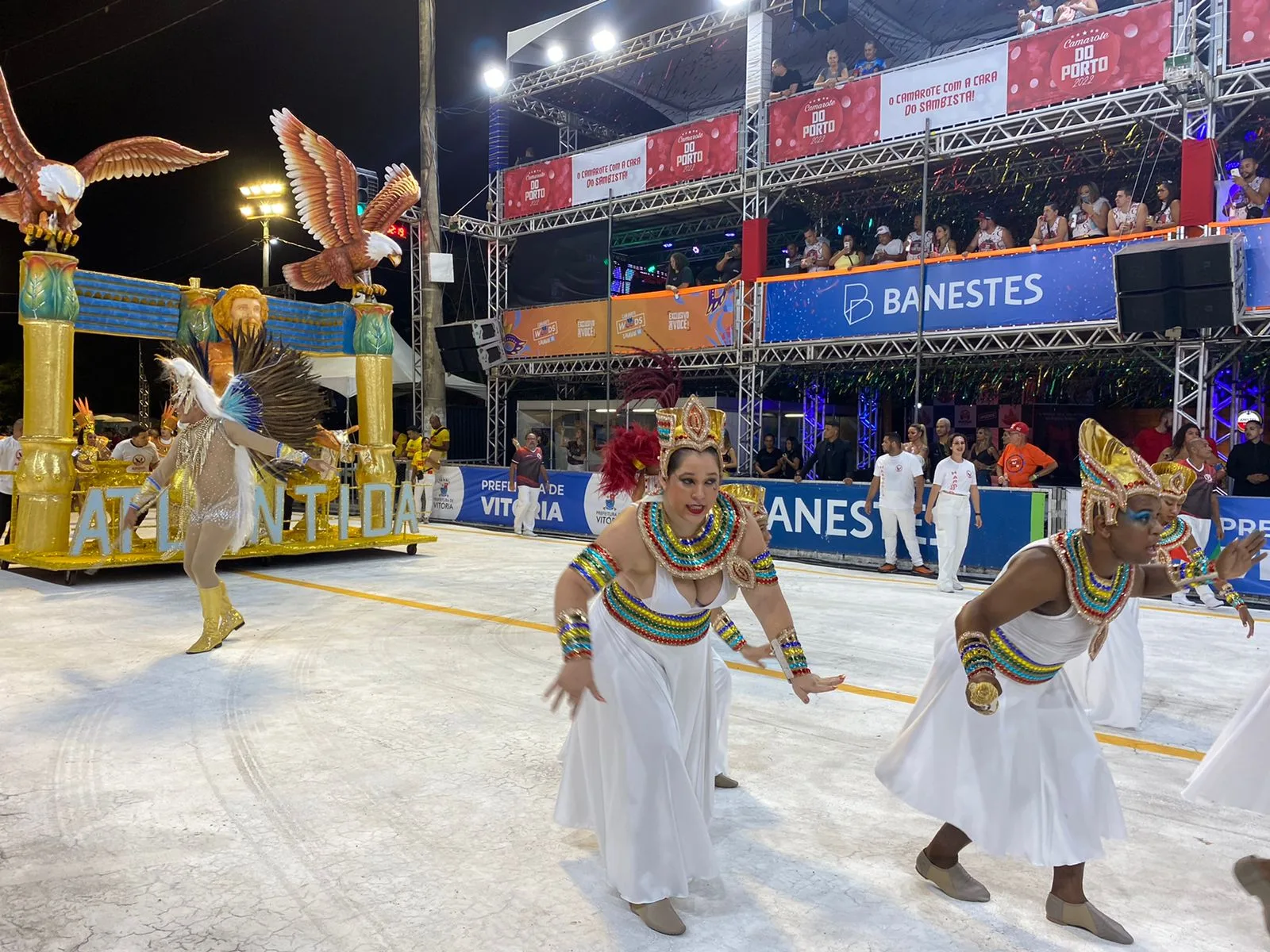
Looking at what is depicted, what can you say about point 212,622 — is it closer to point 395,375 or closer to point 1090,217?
point 1090,217

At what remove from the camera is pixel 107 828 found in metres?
3.36

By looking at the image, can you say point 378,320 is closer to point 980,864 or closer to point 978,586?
point 978,586

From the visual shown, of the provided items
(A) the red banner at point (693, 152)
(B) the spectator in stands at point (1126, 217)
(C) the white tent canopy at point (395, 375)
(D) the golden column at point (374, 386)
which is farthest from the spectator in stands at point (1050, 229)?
(C) the white tent canopy at point (395, 375)

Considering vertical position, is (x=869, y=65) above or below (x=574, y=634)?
above

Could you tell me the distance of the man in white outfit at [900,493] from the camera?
10.6m

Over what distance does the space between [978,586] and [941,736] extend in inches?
307

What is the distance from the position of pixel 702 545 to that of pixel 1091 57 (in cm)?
1224

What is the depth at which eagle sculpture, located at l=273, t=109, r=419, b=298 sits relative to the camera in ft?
35.7

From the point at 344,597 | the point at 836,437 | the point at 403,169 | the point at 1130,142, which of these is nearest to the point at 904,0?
the point at 1130,142

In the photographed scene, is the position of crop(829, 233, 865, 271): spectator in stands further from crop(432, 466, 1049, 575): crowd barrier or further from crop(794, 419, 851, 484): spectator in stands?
crop(432, 466, 1049, 575): crowd barrier

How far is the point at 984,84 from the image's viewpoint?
1277 centimetres

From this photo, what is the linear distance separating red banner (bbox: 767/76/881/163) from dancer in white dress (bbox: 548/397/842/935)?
12.4 m

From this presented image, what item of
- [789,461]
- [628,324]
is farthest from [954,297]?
[628,324]

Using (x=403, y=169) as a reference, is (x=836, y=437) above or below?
below
